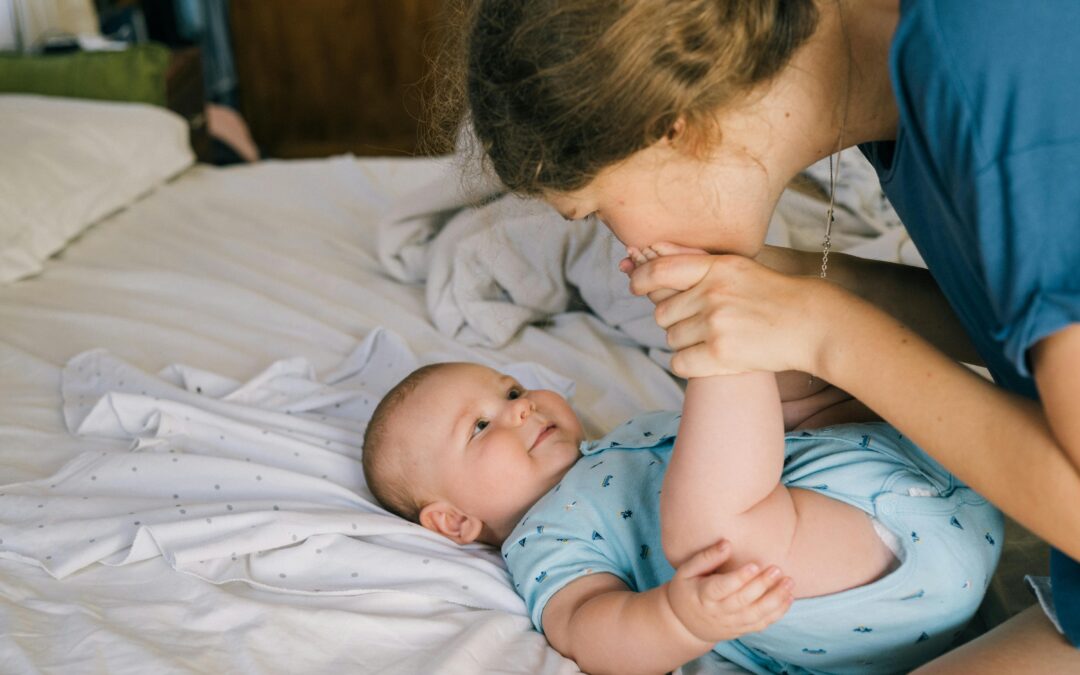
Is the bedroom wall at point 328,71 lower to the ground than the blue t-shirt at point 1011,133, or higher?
lower

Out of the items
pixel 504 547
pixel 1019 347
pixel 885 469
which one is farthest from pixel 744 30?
pixel 504 547

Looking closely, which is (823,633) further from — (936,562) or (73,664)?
(73,664)

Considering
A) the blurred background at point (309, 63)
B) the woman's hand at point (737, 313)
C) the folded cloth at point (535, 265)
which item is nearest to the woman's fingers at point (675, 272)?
the woman's hand at point (737, 313)

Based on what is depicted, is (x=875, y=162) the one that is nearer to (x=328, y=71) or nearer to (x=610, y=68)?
(x=610, y=68)

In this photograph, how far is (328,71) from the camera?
423 cm

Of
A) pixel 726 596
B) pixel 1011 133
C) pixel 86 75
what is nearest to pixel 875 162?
pixel 1011 133

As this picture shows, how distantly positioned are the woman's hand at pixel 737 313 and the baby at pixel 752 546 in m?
0.03

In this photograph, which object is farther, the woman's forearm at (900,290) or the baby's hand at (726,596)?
the woman's forearm at (900,290)

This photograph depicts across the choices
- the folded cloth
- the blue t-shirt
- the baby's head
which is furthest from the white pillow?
the blue t-shirt

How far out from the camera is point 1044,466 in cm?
70

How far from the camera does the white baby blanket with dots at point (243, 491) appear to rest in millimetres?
1064

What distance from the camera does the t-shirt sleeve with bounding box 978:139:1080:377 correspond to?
0.65m

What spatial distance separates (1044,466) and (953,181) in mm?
205

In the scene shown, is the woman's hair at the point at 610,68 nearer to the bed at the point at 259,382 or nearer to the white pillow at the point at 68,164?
the bed at the point at 259,382
